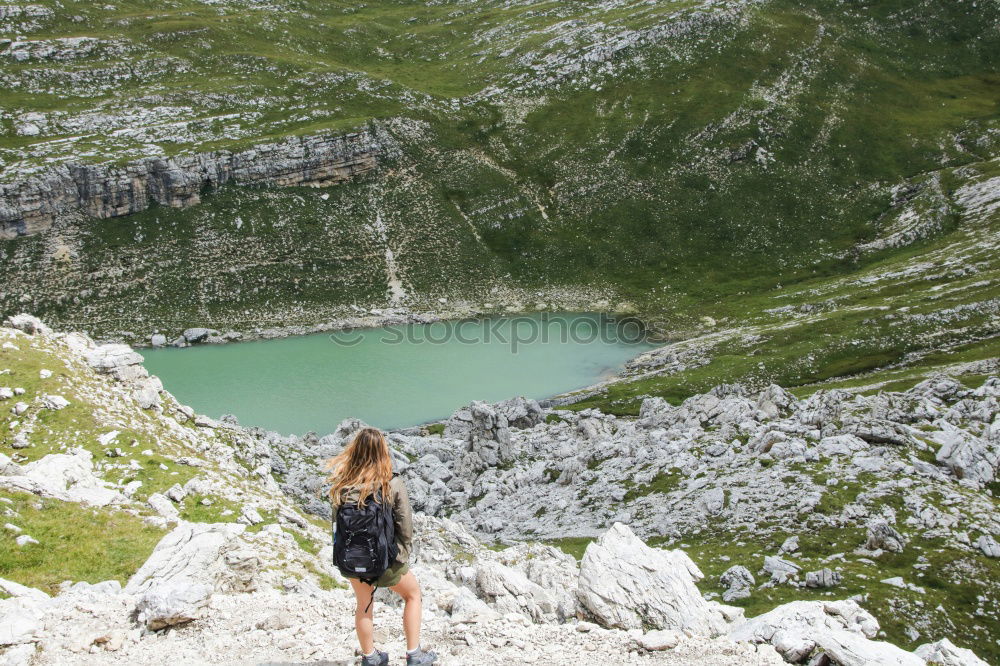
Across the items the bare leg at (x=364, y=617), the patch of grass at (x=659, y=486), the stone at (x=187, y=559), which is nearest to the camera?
the bare leg at (x=364, y=617)

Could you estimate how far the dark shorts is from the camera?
9.93 m

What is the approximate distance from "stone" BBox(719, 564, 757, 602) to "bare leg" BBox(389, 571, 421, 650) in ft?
A: 55.8

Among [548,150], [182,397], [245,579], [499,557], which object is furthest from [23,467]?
[548,150]

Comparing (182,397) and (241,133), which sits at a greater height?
(241,133)

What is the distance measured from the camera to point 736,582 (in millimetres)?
24391

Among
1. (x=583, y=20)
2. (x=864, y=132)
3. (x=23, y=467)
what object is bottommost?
(x=23, y=467)

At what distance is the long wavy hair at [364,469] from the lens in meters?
9.61

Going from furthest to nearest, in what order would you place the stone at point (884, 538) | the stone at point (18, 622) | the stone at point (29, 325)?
→ the stone at point (29, 325) < the stone at point (884, 538) < the stone at point (18, 622)

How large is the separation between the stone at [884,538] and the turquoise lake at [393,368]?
4355 centimetres

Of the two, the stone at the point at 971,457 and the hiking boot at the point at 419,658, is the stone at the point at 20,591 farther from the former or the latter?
the stone at the point at 971,457

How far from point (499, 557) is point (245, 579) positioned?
12.8 metres

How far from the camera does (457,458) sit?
153 feet

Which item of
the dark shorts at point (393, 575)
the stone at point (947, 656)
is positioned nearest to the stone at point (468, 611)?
the dark shorts at point (393, 575)

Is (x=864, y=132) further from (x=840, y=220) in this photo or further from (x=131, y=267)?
(x=131, y=267)
